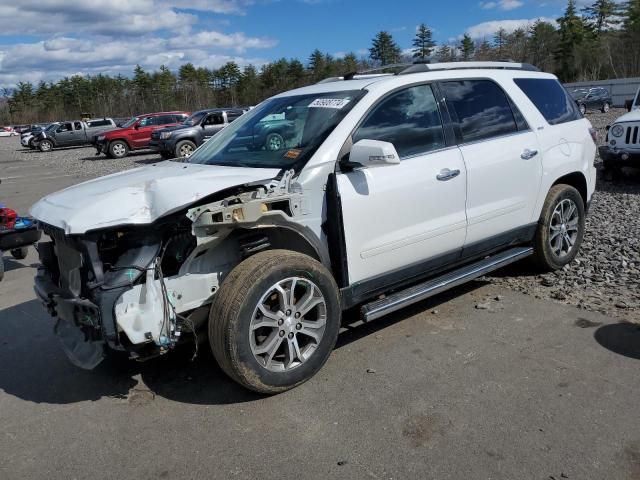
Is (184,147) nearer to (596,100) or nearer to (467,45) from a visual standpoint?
(596,100)

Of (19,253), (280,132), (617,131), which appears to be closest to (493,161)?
(280,132)

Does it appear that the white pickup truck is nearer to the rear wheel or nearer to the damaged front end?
the damaged front end

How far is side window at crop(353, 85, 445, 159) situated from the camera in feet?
13.2

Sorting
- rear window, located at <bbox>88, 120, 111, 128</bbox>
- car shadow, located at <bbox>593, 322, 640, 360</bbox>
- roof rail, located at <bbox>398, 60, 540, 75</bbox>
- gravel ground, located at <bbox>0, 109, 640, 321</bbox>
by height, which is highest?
rear window, located at <bbox>88, 120, 111, 128</bbox>

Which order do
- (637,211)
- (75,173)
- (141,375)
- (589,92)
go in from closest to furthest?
(141,375)
(637,211)
(75,173)
(589,92)

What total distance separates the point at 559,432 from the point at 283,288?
171 centimetres

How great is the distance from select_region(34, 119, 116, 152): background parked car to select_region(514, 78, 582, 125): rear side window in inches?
1390

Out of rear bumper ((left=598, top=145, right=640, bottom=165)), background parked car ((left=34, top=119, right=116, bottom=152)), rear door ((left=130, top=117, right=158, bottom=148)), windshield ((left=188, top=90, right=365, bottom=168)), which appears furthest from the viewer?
background parked car ((left=34, top=119, right=116, bottom=152))

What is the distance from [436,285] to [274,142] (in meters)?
1.62

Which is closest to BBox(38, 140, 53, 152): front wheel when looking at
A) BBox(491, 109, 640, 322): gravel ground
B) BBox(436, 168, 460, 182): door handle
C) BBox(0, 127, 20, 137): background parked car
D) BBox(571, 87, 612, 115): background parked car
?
BBox(571, 87, 612, 115): background parked car

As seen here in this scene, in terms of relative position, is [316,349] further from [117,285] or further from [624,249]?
[624,249]

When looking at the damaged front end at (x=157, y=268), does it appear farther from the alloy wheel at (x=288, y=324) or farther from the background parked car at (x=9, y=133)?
the background parked car at (x=9, y=133)

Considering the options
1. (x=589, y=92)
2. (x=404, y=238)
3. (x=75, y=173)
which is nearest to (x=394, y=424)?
(x=404, y=238)

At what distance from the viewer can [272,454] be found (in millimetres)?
2939
